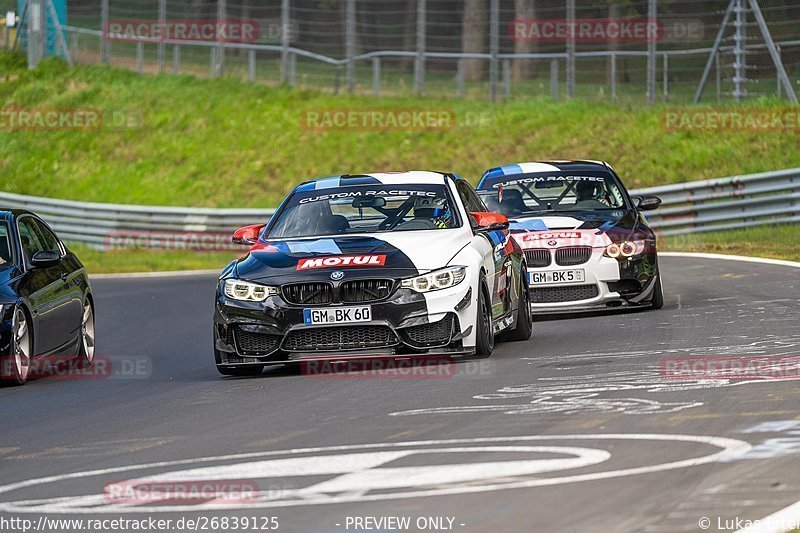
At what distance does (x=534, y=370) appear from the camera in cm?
1076

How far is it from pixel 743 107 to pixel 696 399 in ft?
75.2

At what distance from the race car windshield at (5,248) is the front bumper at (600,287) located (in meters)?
5.08

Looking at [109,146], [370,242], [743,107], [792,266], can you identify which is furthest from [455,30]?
[370,242]

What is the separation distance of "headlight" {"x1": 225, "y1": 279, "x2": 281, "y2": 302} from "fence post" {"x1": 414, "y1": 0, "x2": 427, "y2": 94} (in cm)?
2409

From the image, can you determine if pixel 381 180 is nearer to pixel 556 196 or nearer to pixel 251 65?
pixel 556 196

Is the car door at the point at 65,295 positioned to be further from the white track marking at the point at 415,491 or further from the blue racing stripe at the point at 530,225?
the white track marking at the point at 415,491

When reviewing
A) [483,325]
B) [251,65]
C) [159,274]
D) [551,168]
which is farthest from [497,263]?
[251,65]

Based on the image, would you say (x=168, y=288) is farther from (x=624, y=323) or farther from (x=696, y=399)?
(x=696, y=399)

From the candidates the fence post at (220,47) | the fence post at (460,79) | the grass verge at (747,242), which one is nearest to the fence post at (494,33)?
the fence post at (460,79)

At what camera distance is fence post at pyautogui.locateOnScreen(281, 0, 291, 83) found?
37281 mm

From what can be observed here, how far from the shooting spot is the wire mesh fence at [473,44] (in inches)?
1199

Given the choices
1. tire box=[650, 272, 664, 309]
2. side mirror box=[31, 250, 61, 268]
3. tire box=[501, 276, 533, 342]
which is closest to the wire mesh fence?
tire box=[650, 272, 664, 309]

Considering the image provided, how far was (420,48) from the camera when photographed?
116 ft

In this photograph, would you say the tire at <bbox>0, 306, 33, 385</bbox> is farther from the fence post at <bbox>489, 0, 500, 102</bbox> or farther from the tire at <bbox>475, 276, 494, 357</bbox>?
the fence post at <bbox>489, 0, 500, 102</bbox>
